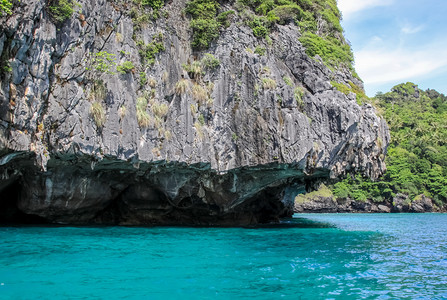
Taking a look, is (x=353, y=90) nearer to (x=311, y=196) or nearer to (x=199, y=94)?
(x=199, y=94)

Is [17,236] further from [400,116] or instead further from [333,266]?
[400,116]

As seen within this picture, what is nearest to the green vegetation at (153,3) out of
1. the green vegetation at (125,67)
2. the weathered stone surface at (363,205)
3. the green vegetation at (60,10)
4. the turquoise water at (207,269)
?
the green vegetation at (125,67)

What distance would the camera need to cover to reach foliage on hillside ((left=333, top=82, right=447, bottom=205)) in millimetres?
66438

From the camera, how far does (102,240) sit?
45.2 ft

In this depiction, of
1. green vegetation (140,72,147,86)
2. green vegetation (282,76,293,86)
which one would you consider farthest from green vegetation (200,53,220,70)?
green vegetation (282,76,293,86)

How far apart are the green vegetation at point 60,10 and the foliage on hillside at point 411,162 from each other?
59.6m

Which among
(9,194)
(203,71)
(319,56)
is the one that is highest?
(319,56)

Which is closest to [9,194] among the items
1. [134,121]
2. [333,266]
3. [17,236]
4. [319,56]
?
[17,236]

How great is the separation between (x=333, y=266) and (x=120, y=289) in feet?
19.9

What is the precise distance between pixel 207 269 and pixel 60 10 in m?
12.7

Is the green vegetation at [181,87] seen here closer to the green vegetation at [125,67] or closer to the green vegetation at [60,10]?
the green vegetation at [125,67]

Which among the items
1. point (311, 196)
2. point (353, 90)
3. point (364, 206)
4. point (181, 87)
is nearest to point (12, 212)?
point (181, 87)

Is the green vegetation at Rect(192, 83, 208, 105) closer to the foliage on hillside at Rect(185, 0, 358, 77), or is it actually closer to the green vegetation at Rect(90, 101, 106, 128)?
the foliage on hillside at Rect(185, 0, 358, 77)

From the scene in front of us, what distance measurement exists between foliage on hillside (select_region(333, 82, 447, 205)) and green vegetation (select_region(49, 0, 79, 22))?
59.6 m
